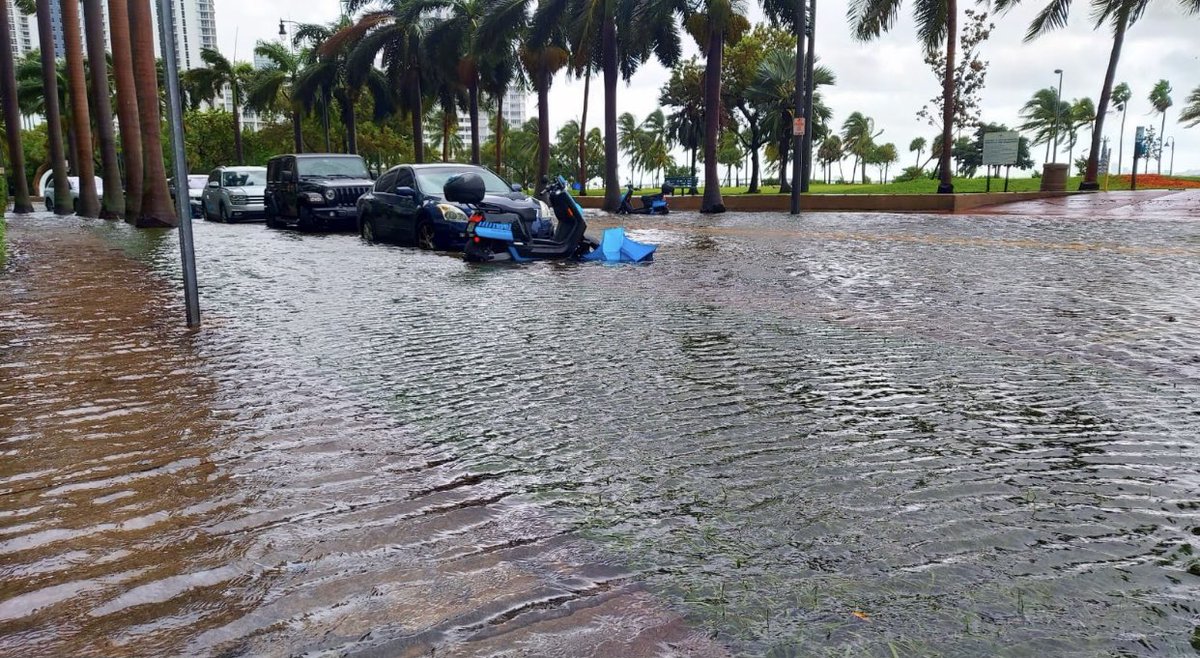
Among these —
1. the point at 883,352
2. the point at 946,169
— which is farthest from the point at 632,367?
the point at 946,169

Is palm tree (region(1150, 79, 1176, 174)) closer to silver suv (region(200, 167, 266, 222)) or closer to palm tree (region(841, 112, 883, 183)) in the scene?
palm tree (region(841, 112, 883, 183))

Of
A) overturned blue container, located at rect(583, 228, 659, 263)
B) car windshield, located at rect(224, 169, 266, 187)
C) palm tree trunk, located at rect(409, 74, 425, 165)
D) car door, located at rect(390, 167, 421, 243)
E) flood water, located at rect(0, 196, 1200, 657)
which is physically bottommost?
flood water, located at rect(0, 196, 1200, 657)

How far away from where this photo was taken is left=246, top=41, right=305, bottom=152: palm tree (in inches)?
1873

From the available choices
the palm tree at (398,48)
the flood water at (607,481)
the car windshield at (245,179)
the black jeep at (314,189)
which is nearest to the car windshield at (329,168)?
the black jeep at (314,189)

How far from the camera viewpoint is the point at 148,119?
22.9 meters

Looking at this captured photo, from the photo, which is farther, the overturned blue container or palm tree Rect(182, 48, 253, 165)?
palm tree Rect(182, 48, 253, 165)

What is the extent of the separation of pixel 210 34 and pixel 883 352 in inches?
3596

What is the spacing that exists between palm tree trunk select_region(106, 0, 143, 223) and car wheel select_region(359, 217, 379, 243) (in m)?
9.89

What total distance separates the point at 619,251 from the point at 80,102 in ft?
86.1

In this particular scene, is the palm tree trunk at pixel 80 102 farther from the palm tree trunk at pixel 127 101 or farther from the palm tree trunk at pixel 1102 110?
the palm tree trunk at pixel 1102 110

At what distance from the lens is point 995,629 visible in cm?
244

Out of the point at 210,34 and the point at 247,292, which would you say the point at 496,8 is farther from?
the point at 210,34

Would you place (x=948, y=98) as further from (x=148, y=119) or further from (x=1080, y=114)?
(x=1080, y=114)

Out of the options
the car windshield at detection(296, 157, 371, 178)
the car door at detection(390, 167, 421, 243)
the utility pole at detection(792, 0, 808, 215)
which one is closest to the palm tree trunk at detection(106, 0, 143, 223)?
the car windshield at detection(296, 157, 371, 178)
